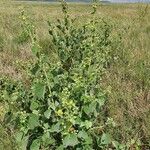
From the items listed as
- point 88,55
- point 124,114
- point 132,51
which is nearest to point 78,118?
point 88,55

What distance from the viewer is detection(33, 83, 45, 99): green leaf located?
3713 mm

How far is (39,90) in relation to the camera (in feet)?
12.3

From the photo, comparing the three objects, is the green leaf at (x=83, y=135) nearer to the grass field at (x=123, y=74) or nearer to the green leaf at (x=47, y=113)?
the green leaf at (x=47, y=113)

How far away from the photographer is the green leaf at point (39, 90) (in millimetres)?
3713

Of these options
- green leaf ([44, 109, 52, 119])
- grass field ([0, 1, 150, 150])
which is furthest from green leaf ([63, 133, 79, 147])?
grass field ([0, 1, 150, 150])

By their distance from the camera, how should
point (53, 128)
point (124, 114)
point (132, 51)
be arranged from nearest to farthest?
point (53, 128) < point (124, 114) < point (132, 51)

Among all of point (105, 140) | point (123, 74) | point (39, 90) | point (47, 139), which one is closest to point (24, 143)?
point (47, 139)

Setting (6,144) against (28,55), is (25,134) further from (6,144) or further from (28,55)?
(28,55)

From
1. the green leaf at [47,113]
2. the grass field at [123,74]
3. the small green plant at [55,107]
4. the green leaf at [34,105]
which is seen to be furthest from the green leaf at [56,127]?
the grass field at [123,74]

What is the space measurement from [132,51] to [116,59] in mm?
684

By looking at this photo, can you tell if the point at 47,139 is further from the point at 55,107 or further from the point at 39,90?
the point at 39,90

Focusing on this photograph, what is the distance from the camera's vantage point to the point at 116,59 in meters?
6.91

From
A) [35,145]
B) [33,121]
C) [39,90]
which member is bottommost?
[35,145]

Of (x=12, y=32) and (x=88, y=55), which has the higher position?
(x=88, y=55)
